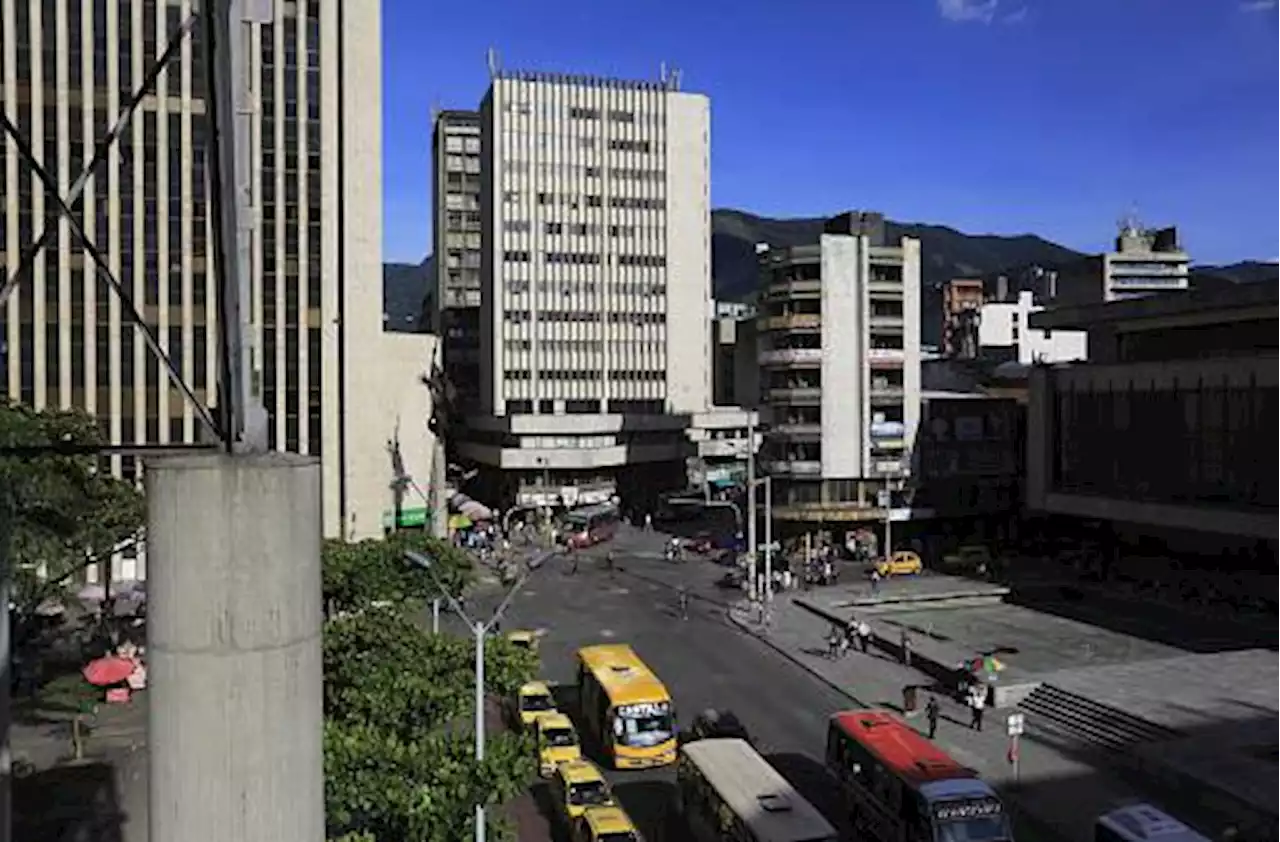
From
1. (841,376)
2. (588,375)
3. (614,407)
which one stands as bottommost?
(614,407)

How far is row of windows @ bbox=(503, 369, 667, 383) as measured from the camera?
91.2 m

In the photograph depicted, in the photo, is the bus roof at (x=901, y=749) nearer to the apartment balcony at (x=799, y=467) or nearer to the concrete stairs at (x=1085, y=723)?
the concrete stairs at (x=1085, y=723)

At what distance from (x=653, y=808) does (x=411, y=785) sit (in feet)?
32.0

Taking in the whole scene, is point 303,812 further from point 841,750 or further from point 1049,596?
point 1049,596

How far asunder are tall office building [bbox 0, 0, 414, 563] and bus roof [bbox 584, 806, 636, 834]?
3582cm

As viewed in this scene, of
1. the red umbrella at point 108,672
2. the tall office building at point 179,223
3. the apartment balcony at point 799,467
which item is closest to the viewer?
the red umbrella at point 108,672

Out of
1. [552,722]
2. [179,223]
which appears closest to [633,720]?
[552,722]

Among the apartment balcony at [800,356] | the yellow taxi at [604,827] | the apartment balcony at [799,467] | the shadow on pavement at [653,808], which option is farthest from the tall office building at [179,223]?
the yellow taxi at [604,827]

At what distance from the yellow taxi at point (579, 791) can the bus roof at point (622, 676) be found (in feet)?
10.5

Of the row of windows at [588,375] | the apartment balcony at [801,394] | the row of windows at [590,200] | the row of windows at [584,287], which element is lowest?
the apartment balcony at [801,394]

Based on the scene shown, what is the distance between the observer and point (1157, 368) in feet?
167

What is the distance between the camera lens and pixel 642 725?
83.4 feet

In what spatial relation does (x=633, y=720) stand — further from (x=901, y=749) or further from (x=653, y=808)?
(x=901, y=749)

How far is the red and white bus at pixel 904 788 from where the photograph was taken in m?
17.9
